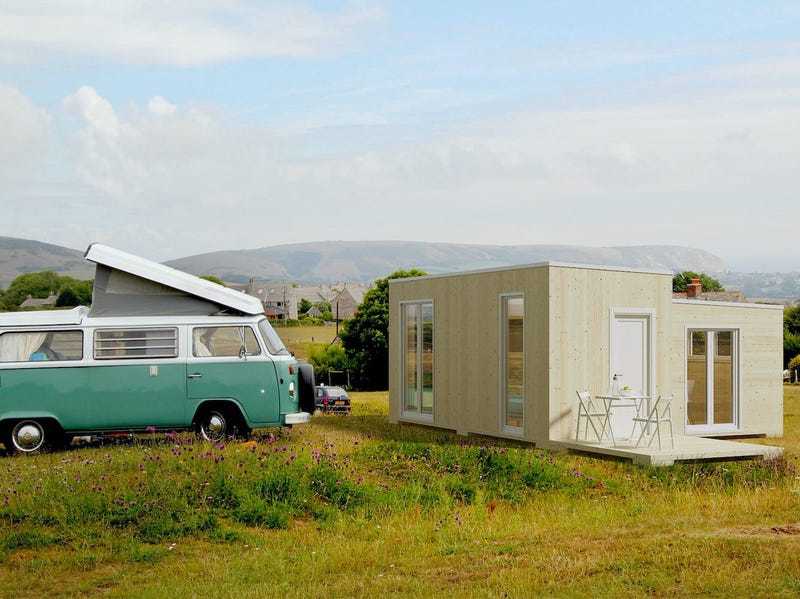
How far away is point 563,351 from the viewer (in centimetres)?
1730

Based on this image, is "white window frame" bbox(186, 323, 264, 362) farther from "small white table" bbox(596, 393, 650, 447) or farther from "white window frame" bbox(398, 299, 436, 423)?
"small white table" bbox(596, 393, 650, 447)

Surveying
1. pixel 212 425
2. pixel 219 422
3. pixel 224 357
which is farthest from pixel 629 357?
pixel 212 425

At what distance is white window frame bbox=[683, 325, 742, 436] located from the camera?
20562 millimetres

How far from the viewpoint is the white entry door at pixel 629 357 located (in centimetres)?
1791

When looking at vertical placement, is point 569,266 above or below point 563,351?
above

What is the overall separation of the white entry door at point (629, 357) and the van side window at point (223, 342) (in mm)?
6152

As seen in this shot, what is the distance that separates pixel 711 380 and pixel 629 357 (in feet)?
11.6

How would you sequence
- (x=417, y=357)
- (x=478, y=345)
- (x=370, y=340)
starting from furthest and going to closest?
(x=370, y=340)
(x=417, y=357)
(x=478, y=345)

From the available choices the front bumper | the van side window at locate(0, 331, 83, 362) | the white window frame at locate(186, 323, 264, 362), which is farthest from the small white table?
the van side window at locate(0, 331, 83, 362)

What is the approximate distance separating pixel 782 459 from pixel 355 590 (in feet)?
32.2

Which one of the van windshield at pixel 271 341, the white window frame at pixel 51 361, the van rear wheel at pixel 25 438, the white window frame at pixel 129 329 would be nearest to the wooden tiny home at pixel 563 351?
the van windshield at pixel 271 341

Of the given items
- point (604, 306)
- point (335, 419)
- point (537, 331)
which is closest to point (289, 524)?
point (537, 331)

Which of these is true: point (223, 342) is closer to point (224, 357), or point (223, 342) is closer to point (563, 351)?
point (224, 357)

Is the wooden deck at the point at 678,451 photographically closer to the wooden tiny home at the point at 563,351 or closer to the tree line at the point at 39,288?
the wooden tiny home at the point at 563,351
